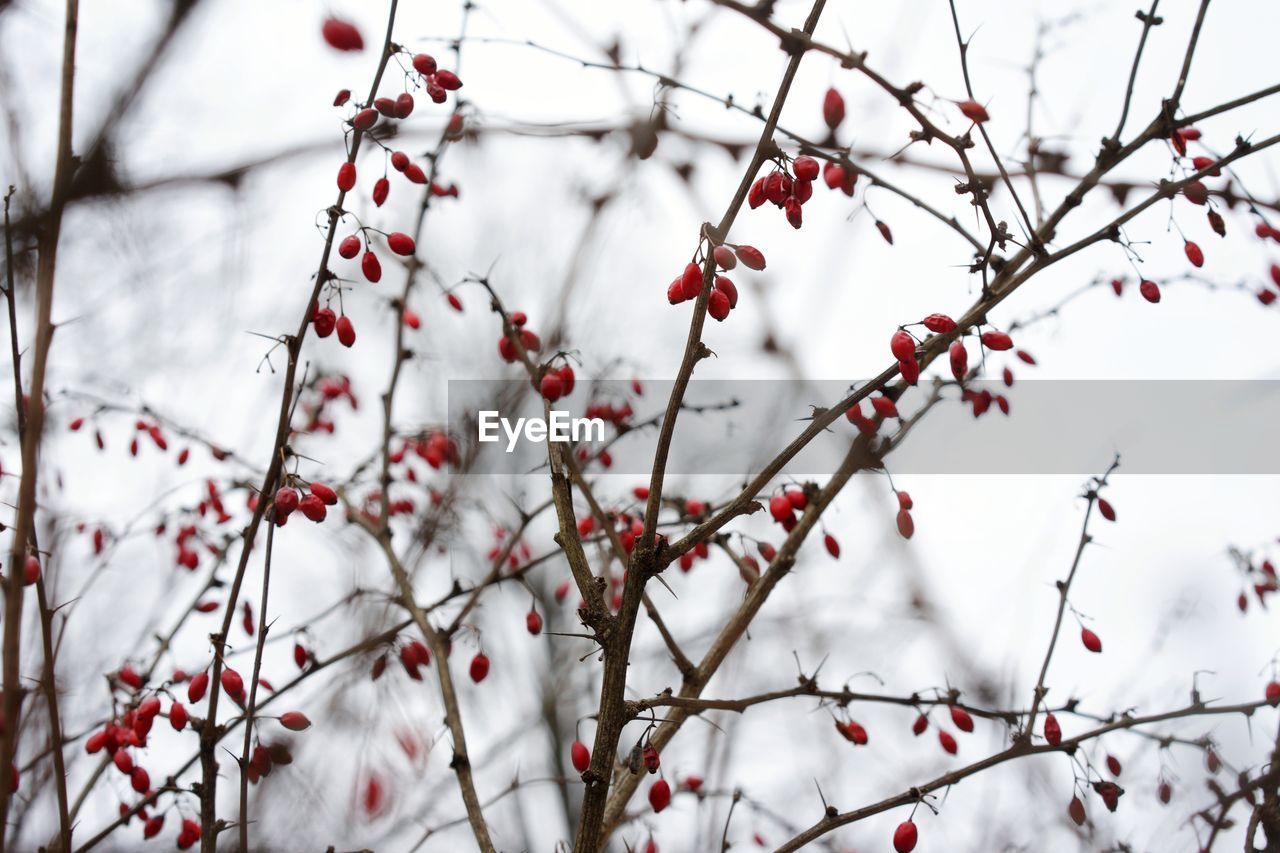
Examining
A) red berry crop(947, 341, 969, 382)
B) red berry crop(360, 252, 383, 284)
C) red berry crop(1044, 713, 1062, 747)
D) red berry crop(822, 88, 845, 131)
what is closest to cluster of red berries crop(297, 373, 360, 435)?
red berry crop(360, 252, 383, 284)

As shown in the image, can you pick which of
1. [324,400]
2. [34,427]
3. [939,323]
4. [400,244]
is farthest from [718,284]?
[324,400]

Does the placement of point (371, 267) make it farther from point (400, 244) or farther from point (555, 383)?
point (555, 383)

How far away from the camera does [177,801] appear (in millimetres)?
2268

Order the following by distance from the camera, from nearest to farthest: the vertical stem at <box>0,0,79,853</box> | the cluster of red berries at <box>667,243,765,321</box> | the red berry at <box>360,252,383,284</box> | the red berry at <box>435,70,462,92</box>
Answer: the vertical stem at <box>0,0,79,853</box>
the cluster of red berries at <box>667,243,765,321</box>
the red berry at <box>435,70,462,92</box>
the red berry at <box>360,252,383,284</box>

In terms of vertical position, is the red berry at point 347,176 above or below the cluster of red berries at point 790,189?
above

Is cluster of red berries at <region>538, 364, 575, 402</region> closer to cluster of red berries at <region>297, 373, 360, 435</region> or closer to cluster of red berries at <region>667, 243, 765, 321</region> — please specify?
cluster of red berries at <region>667, 243, 765, 321</region>

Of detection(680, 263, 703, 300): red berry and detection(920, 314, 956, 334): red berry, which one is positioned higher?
detection(680, 263, 703, 300): red berry

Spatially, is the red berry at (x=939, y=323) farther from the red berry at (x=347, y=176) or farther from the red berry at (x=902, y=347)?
the red berry at (x=347, y=176)

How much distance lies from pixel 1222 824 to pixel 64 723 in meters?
3.35

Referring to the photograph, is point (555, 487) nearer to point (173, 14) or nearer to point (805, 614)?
point (173, 14)

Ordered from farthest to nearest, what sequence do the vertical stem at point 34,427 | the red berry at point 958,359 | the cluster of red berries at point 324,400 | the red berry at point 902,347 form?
the cluster of red berries at point 324,400 < the red berry at point 958,359 < the red berry at point 902,347 < the vertical stem at point 34,427

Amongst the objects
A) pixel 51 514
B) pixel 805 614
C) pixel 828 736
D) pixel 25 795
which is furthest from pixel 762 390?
pixel 25 795

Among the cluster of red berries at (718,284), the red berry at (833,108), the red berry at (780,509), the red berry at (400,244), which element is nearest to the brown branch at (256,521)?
the red berry at (400,244)

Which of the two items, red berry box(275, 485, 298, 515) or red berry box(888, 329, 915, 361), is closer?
red berry box(888, 329, 915, 361)
